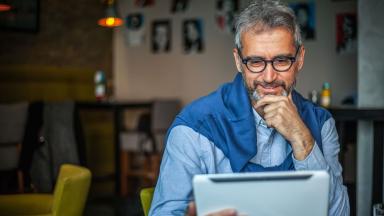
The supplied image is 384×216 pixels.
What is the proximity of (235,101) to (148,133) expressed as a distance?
14.7 ft

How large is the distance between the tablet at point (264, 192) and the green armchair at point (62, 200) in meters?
1.13

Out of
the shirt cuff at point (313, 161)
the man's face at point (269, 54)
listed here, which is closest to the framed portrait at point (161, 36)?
the man's face at point (269, 54)

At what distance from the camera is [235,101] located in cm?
163

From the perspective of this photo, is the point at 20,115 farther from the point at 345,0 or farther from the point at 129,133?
the point at 345,0

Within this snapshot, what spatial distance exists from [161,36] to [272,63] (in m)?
5.81

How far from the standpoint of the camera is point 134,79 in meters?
7.53

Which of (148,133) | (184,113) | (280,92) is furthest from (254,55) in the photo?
(148,133)

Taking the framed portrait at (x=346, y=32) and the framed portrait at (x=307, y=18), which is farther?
the framed portrait at (x=307, y=18)

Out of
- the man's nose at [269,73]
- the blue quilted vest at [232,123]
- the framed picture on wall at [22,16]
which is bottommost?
the blue quilted vest at [232,123]

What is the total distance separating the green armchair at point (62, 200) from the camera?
2117 mm

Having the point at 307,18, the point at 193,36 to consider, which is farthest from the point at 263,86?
the point at 193,36

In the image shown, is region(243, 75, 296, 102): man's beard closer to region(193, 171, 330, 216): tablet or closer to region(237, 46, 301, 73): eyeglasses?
region(237, 46, 301, 73): eyeglasses

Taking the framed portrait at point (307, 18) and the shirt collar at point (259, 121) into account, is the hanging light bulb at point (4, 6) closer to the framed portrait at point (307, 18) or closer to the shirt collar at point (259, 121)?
the framed portrait at point (307, 18)

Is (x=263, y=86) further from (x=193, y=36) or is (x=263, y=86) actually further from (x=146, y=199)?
(x=193, y=36)
